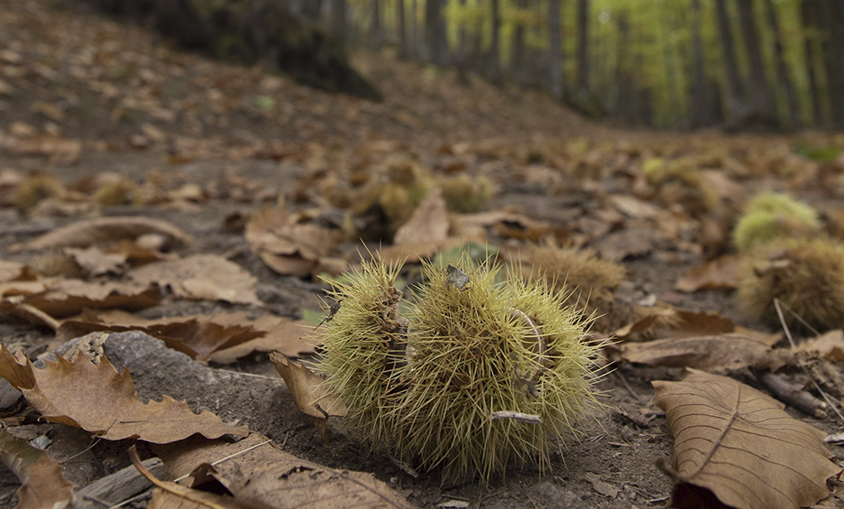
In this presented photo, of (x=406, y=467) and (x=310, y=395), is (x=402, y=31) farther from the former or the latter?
(x=406, y=467)

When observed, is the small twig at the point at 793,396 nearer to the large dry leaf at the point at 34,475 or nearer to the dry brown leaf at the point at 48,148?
the large dry leaf at the point at 34,475

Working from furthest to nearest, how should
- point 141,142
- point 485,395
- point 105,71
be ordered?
point 105,71
point 141,142
point 485,395

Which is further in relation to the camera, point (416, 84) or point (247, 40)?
point (416, 84)

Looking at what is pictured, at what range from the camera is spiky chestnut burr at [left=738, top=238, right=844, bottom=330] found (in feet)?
6.57

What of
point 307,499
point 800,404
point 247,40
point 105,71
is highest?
point 247,40

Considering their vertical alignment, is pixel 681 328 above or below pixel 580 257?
below

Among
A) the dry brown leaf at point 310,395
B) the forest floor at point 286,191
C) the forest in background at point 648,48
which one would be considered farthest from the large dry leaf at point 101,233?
the forest in background at point 648,48

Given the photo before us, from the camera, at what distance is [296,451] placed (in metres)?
1.31

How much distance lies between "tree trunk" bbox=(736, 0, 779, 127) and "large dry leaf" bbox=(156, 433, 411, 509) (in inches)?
676

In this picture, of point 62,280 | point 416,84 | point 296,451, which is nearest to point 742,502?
point 296,451

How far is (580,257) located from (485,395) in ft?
2.92

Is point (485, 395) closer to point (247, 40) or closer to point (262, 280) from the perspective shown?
point (262, 280)

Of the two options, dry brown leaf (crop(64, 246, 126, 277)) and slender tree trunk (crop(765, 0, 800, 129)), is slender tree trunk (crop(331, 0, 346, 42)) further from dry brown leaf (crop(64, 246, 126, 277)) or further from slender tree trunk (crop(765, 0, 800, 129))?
dry brown leaf (crop(64, 246, 126, 277))

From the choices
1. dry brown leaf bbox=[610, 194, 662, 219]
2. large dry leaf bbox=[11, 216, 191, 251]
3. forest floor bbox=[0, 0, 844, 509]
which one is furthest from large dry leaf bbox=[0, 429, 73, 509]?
dry brown leaf bbox=[610, 194, 662, 219]
